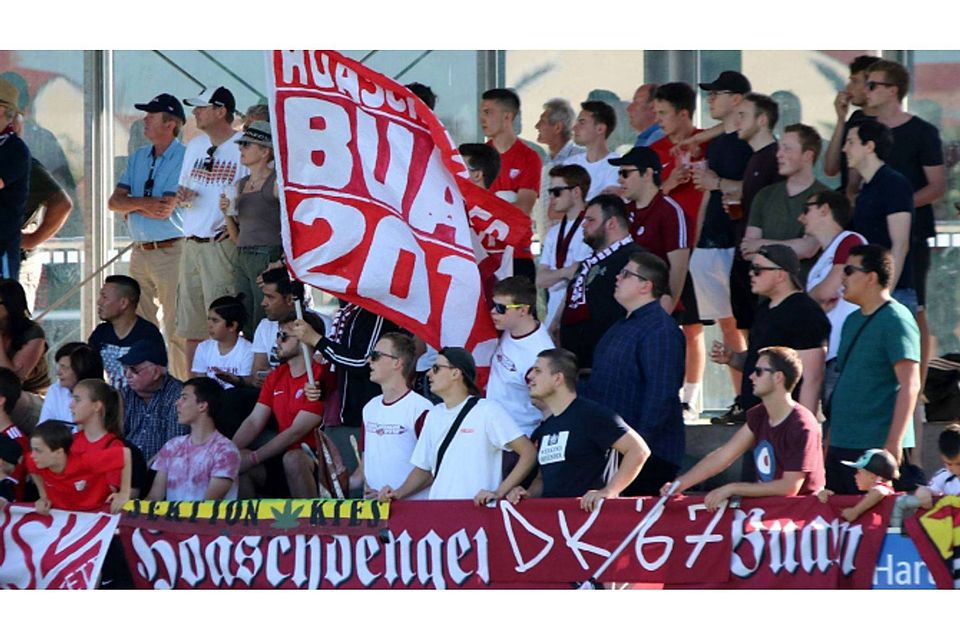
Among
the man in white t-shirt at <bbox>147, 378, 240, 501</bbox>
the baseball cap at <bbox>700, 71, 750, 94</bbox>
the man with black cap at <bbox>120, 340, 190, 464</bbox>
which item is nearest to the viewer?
the man in white t-shirt at <bbox>147, 378, 240, 501</bbox>

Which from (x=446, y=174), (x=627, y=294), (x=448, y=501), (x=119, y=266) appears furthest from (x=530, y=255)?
(x=119, y=266)

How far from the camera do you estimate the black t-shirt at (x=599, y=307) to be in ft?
36.4

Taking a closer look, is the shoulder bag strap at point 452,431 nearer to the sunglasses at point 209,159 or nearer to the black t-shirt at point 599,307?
the black t-shirt at point 599,307

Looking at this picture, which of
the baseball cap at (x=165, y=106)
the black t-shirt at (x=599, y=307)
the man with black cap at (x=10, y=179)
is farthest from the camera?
the baseball cap at (x=165, y=106)

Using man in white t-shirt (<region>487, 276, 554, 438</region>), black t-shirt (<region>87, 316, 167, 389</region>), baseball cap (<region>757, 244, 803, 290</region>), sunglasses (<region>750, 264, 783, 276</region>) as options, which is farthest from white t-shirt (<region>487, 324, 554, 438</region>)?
black t-shirt (<region>87, 316, 167, 389</region>)

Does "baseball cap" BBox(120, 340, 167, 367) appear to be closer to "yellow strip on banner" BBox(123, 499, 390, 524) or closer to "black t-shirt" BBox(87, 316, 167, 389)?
"black t-shirt" BBox(87, 316, 167, 389)

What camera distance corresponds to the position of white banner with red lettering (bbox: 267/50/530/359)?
11.1 meters

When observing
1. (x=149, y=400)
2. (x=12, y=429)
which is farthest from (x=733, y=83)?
(x=12, y=429)

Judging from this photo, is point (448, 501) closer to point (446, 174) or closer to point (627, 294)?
point (627, 294)

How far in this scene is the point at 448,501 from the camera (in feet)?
31.8

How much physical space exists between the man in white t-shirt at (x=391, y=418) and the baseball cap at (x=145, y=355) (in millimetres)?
1731

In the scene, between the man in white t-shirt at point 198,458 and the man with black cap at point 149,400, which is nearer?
the man in white t-shirt at point 198,458

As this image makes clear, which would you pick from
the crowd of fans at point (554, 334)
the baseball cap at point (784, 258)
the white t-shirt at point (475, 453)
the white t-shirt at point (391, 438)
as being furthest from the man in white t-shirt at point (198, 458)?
the baseball cap at point (784, 258)

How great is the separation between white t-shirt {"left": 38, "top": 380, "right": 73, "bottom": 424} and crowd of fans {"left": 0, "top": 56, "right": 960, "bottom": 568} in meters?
0.01
